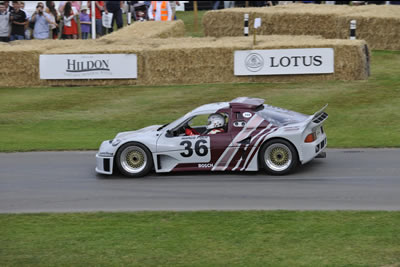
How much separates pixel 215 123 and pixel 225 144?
51 centimetres

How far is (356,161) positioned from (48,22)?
1741 cm

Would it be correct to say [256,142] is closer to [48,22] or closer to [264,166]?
[264,166]

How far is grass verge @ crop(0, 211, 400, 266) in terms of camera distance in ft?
30.9

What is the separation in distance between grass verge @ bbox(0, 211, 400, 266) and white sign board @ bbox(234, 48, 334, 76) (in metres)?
11.9

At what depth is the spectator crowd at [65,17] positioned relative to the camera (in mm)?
28281

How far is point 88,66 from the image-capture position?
2428 centimetres

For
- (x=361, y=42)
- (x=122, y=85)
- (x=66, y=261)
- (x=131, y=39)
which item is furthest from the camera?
(x=131, y=39)

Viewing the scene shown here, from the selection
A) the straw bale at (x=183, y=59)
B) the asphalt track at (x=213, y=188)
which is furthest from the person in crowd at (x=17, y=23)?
the asphalt track at (x=213, y=188)

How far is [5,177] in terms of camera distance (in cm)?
1501

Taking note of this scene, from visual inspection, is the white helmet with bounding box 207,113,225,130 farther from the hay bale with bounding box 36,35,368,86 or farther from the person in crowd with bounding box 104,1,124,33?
the person in crowd with bounding box 104,1,124,33

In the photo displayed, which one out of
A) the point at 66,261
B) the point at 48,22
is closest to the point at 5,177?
the point at 66,261

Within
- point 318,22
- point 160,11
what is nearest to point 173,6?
point 160,11

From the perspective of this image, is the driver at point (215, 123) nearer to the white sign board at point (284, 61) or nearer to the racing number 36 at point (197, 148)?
the racing number 36 at point (197, 148)

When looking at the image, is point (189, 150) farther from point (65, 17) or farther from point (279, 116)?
point (65, 17)
